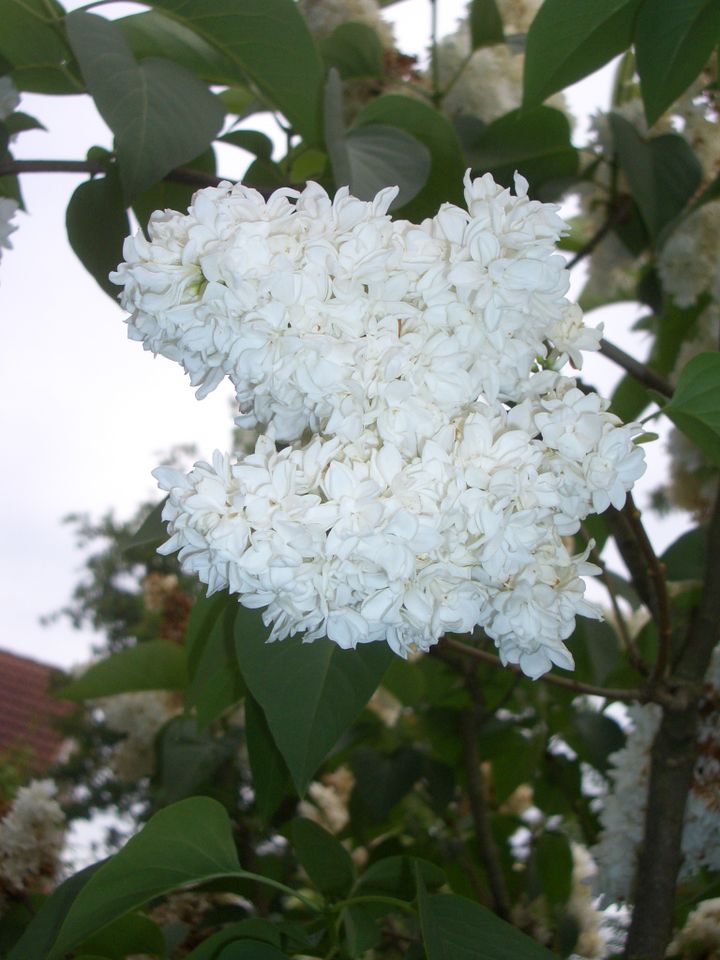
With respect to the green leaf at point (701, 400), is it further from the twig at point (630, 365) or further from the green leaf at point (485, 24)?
the green leaf at point (485, 24)

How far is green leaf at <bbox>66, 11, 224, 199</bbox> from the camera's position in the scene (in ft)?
1.55

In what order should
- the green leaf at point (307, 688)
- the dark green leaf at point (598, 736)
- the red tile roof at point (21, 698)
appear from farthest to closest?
the red tile roof at point (21, 698), the dark green leaf at point (598, 736), the green leaf at point (307, 688)

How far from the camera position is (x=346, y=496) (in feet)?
1.02

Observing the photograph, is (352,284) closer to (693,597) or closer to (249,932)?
(249,932)

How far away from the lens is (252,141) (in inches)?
25.9

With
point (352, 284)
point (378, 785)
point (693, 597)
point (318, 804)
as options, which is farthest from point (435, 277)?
point (318, 804)

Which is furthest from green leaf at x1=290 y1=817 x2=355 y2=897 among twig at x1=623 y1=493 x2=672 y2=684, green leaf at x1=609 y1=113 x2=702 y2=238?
green leaf at x1=609 y1=113 x2=702 y2=238

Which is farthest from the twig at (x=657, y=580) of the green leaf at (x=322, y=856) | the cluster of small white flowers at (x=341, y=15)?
the cluster of small white flowers at (x=341, y=15)

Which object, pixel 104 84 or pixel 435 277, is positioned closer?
pixel 435 277

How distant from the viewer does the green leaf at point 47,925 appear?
51 centimetres

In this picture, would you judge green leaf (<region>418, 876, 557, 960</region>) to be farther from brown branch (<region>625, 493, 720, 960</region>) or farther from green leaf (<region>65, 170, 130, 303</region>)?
green leaf (<region>65, 170, 130, 303</region>)

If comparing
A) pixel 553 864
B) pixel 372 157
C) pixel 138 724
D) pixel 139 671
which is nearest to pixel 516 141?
pixel 372 157

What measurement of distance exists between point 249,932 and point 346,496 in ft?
0.89

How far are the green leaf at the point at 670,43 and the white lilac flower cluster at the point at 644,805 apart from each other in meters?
0.38
